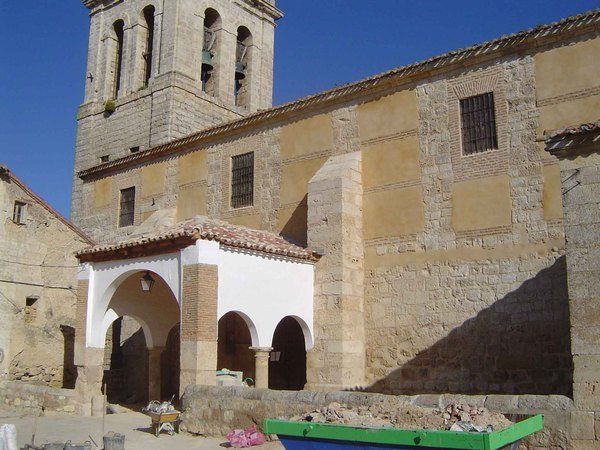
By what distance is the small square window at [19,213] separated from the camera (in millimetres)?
16114

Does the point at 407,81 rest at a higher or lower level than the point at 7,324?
higher

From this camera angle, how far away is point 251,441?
832 centimetres

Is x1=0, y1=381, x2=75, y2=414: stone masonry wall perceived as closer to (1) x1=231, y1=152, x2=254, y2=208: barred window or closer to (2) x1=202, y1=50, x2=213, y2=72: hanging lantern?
(1) x1=231, y1=152, x2=254, y2=208: barred window

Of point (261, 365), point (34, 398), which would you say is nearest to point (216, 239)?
point (261, 365)

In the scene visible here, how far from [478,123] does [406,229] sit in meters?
2.39

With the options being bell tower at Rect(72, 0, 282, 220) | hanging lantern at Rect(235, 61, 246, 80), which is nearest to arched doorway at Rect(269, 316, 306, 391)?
bell tower at Rect(72, 0, 282, 220)

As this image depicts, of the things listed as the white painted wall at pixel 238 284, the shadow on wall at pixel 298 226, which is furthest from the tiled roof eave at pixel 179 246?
the shadow on wall at pixel 298 226

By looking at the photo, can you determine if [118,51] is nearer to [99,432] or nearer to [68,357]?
[68,357]

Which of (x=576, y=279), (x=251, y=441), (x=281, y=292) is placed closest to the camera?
(x=576, y=279)

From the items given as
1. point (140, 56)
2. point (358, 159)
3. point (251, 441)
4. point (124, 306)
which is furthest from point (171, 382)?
point (140, 56)

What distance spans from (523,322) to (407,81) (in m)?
5.21

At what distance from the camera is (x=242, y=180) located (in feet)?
52.2

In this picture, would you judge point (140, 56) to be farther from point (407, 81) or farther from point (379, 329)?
point (379, 329)

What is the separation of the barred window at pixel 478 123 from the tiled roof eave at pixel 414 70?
778 mm
